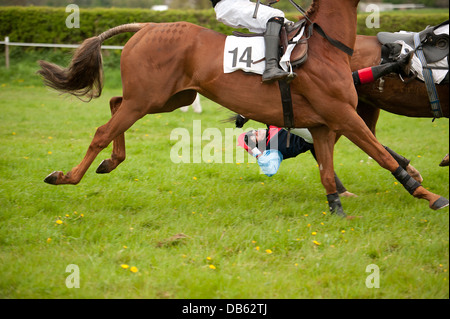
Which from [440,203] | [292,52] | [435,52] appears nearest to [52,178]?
[292,52]

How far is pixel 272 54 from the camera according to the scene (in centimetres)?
440

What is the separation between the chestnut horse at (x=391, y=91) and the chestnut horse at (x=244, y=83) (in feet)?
3.11

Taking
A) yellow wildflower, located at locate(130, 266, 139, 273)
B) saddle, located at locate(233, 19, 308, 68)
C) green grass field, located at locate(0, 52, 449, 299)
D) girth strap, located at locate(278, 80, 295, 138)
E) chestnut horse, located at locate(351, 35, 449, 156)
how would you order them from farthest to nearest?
1. chestnut horse, located at locate(351, 35, 449, 156)
2. girth strap, located at locate(278, 80, 295, 138)
3. saddle, located at locate(233, 19, 308, 68)
4. yellow wildflower, located at locate(130, 266, 139, 273)
5. green grass field, located at locate(0, 52, 449, 299)

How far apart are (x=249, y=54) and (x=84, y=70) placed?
6.19 ft

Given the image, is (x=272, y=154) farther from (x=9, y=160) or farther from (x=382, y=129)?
(x=382, y=129)

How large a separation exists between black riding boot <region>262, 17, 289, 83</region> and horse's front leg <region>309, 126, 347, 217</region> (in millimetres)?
909

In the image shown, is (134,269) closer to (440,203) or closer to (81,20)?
(440,203)

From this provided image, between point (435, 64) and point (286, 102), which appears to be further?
point (435, 64)

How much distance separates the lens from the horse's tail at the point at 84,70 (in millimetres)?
5078

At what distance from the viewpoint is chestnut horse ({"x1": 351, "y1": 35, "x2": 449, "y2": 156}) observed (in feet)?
17.6

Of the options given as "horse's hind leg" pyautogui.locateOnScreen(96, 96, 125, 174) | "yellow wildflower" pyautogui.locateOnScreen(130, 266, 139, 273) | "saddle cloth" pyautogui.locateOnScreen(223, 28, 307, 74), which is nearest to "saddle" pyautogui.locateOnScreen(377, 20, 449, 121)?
"saddle cloth" pyautogui.locateOnScreen(223, 28, 307, 74)

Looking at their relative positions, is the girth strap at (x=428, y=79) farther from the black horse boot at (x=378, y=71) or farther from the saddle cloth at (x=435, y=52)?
the black horse boot at (x=378, y=71)

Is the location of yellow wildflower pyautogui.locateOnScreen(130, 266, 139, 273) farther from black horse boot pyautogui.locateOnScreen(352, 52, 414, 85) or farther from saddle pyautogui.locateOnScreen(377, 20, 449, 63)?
saddle pyautogui.locateOnScreen(377, 20, 449, 63)
